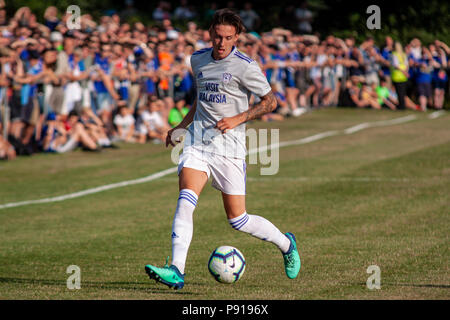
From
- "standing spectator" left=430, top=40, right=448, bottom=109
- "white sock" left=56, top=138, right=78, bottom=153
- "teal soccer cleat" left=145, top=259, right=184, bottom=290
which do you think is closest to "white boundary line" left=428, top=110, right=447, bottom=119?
"standing spectator" left=430, top=40, right=448, bottom=109

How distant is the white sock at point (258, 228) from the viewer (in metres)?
7.90

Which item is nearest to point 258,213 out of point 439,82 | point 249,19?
point 439,82

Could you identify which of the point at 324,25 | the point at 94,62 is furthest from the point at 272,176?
the point at 324,25

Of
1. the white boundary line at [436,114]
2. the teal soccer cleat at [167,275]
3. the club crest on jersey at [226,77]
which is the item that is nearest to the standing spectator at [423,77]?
the white boundary line at [436,114]

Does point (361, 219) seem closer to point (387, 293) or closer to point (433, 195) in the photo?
point (433, 195)

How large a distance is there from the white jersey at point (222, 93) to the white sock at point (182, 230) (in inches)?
22.6

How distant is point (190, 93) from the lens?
934 inches

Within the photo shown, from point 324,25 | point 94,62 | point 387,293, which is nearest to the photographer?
point 387,293

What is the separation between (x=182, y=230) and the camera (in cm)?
745

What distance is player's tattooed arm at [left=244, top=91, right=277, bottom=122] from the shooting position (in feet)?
25.3

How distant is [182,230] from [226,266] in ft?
1.98

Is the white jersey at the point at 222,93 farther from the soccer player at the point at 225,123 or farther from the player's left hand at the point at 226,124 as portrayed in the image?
the player's left hand at the point at 226,124
